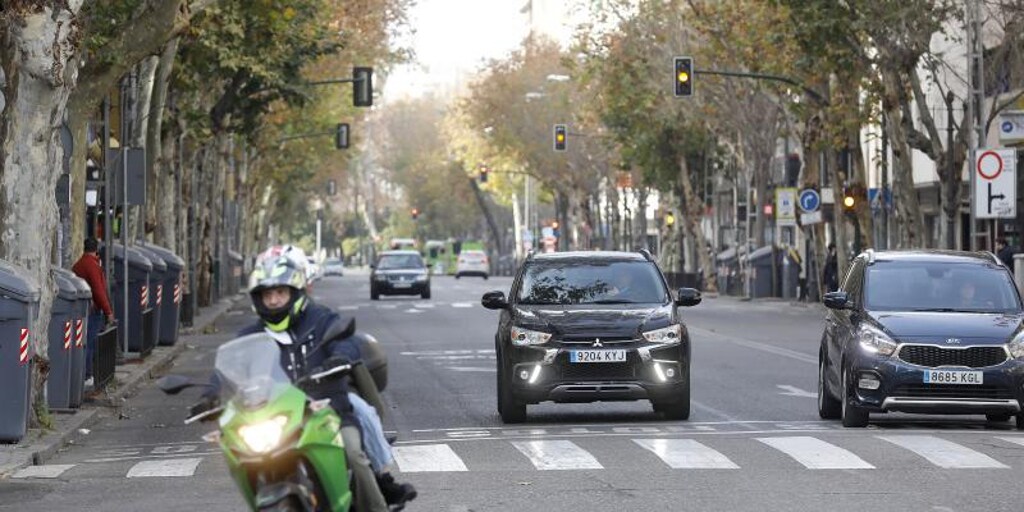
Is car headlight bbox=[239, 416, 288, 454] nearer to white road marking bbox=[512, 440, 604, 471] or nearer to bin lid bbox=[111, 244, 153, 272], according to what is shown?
white road marking bbox=[512, 440, 604, 471]

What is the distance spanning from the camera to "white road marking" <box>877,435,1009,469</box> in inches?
655

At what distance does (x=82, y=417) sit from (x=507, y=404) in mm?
4279

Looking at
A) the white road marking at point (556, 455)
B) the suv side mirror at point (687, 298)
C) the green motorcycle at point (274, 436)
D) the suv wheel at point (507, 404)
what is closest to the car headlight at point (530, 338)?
the suv wheel at point (507, 404)

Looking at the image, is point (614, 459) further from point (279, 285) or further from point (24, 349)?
point (279, 285)

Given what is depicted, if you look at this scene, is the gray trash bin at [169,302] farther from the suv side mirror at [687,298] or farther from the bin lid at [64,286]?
the suv side mirror at [687,298]

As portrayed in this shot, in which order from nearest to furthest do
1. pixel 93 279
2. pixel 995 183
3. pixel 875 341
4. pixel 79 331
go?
1. pixel 875 341
2. pixel 79 331
3. pixel 93 279
4. pixel 995 183

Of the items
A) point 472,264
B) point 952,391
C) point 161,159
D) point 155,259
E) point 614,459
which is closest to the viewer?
point 614,459

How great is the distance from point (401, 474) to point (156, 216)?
29713 mm

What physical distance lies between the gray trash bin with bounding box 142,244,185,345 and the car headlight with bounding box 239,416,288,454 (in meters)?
28.7

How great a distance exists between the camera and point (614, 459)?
1716 cm

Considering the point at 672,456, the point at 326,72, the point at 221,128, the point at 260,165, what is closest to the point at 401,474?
the point at 672,456

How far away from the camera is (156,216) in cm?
4534

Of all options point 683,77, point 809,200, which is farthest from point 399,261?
point 683,77

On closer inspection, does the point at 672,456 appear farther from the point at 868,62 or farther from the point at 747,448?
the point at 868,62
